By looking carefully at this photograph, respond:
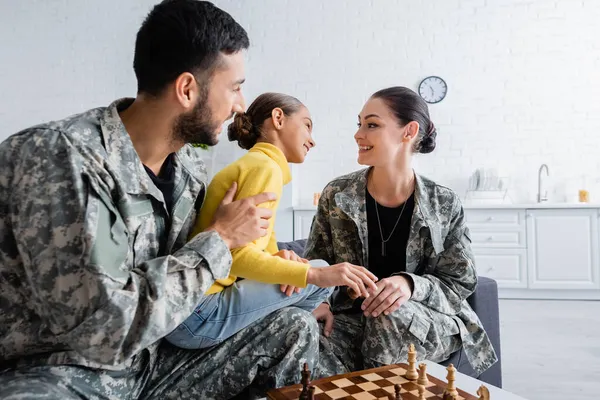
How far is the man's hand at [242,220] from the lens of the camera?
1.17 metres

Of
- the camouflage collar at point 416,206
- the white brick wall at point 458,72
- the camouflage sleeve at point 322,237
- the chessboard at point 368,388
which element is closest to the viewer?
the chessboard at point 368,388

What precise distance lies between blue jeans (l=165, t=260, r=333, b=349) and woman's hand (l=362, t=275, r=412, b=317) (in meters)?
0.30

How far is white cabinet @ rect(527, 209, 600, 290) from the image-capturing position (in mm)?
4016

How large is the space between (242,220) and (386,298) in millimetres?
546

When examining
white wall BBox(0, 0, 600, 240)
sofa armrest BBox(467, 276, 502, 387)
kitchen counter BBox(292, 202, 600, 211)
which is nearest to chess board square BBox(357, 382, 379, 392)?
sofa armrest BBox(467, 276, 502, 387)

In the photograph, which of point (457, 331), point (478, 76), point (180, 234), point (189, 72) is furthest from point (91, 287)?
point (478, 76)

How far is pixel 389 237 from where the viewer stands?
181 cm

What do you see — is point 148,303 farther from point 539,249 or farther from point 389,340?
point 539,249

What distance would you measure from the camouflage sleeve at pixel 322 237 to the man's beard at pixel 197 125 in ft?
2.39

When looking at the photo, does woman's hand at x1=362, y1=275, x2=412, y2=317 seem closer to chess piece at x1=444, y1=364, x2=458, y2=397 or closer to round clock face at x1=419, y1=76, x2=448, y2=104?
chess piece at x1=444, y1=364, x2=458, y2=397

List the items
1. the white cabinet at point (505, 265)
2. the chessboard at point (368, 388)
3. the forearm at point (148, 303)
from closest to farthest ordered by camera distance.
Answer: the forearm at point (148, 303)
the chessboard at point (368, 388)
the white cabinet at point (505, 265)

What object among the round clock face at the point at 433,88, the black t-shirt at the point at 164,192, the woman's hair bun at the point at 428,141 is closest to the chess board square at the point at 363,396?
the black t-shirt at the point at 164,192

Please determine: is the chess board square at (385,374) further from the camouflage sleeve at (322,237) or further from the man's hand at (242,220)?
the camouflage sleeve at (322,237)

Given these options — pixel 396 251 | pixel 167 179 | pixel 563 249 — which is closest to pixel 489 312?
pixel 396 251
